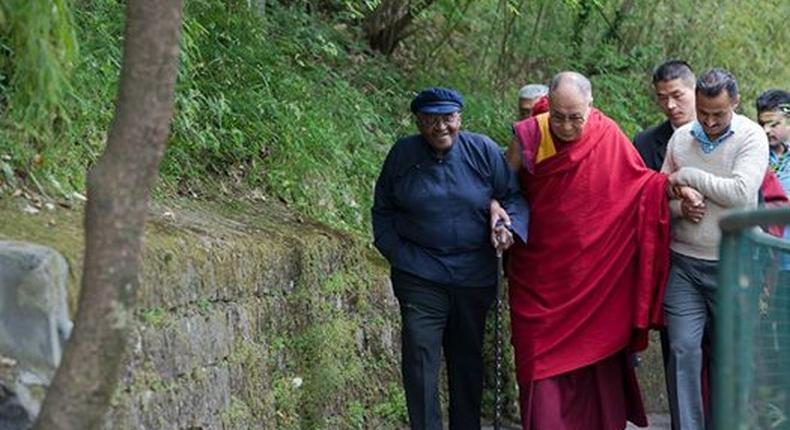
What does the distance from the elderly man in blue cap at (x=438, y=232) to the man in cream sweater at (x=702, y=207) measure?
2.89ft

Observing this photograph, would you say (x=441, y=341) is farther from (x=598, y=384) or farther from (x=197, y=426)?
(x=197, y=426)

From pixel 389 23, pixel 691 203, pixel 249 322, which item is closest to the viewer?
pixel 691 203

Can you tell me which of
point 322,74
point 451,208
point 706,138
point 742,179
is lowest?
point 451,208

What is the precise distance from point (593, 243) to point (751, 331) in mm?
4094

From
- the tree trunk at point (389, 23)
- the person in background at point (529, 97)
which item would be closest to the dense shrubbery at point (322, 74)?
the tree trunk at point (389, 23)

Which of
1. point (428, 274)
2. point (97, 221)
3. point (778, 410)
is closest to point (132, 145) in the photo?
point (97, 221)

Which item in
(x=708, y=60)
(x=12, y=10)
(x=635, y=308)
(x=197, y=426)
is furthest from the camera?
(x=708, y=60)

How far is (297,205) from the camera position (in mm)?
9898

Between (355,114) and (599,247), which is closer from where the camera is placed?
(599,247)

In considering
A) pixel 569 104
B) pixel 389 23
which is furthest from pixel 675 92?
pixel 389 23

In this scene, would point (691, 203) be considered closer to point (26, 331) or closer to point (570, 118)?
point (570, 118)

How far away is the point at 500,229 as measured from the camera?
8523 mm

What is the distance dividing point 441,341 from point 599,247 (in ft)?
3.27

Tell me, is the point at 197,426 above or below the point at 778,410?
below
